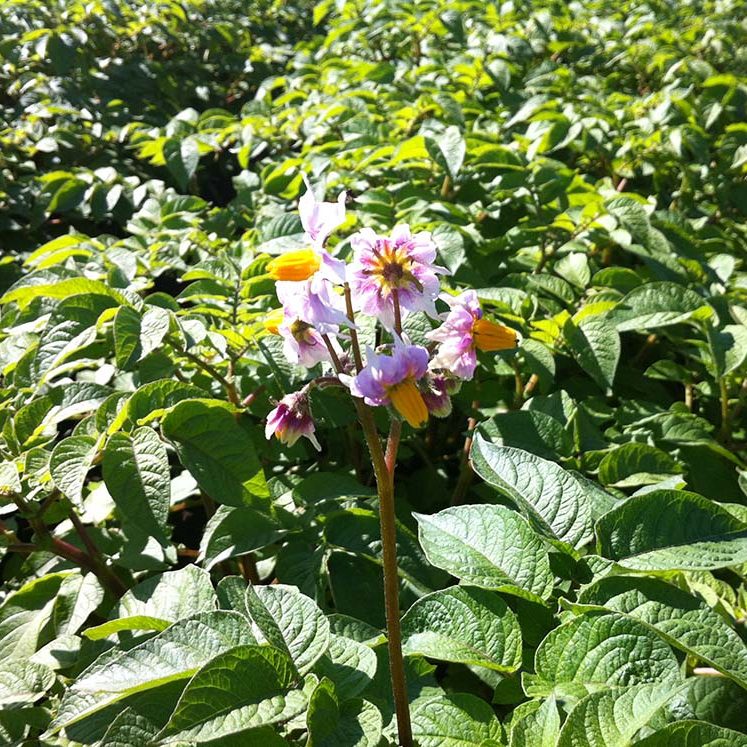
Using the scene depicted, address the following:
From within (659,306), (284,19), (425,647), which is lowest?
(425,647)

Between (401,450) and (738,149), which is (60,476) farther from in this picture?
(738,149)

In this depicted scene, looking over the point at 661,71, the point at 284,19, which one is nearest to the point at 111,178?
the point at 661,71

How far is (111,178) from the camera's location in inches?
91.4

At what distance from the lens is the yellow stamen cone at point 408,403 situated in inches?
26.2

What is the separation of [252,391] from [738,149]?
5.81 feet

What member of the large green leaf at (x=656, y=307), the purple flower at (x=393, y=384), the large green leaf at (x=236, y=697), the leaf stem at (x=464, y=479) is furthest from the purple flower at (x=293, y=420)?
Result: the large green leaf at (x=656, y=307)

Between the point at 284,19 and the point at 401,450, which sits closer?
the point at 401,450

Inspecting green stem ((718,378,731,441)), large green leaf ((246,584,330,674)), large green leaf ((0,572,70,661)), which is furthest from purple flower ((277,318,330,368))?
green stem ((718,378,731,441))

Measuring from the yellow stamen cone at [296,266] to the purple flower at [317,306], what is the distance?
0.03 ft

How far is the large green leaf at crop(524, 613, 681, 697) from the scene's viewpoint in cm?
74

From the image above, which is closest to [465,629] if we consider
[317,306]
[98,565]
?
[317,306]

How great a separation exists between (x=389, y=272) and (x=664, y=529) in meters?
0.48

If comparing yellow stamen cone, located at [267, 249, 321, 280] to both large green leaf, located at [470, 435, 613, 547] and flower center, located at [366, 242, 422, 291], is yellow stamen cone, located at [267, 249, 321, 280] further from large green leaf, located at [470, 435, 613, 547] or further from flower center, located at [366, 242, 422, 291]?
large green leaf, located at [470, 435, 613, 547]

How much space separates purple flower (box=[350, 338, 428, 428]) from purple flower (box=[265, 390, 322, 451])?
12cm
